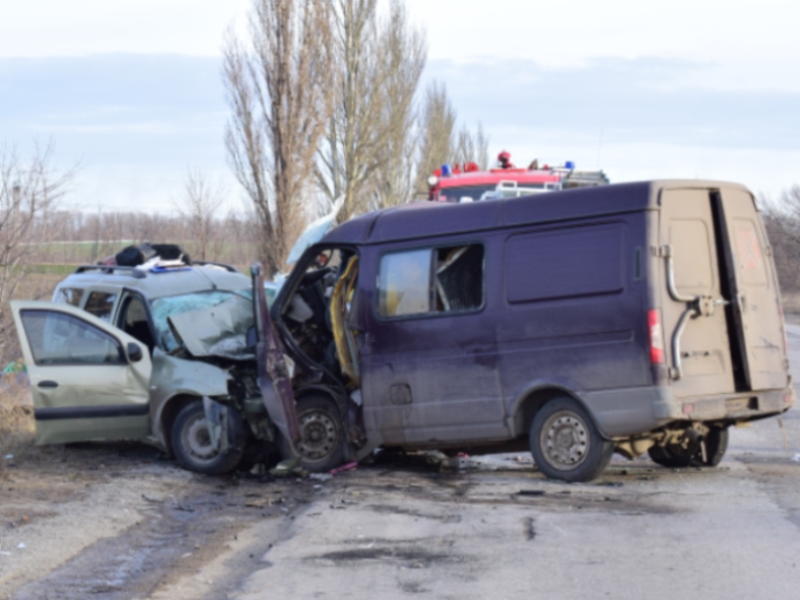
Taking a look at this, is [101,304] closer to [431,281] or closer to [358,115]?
[431,281]

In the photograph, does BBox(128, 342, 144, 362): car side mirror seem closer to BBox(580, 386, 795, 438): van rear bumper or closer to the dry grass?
the dry grass

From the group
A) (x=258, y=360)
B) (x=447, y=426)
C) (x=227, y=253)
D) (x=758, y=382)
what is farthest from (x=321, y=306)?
(x=227, y=253)

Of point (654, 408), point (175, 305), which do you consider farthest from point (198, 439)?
point (654, 408)

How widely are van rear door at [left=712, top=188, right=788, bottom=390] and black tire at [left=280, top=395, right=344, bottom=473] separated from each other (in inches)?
140

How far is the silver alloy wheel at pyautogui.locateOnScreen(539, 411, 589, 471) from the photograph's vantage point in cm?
909

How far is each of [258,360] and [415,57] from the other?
32.1 metres

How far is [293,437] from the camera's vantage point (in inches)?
396

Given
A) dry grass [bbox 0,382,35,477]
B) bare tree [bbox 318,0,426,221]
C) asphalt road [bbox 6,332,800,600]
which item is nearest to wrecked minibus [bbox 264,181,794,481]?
asphalt road [bbox 6,332,800,600]

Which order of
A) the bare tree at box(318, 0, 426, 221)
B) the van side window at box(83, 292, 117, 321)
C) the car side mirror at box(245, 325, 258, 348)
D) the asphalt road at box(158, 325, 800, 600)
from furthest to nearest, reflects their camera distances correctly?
1. the bare tree at box(318, 0, 426, 221)
2. the van side window at box(83, 292, 117, 321)
3. the car side mirror at box(245, 325, 258, 348)
4. the asphalt road at box(158, 325, 800, 600)

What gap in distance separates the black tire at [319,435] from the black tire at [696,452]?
277cm

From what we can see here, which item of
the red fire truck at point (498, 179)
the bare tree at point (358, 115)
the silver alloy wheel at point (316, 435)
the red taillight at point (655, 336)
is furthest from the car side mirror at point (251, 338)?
the bare tree at point (358, 115)

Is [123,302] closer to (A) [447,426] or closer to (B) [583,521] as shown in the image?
(A) [447,426]

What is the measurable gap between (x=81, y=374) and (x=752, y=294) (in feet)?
19.2

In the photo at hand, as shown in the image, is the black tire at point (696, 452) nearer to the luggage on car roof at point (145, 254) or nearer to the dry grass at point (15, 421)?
the luggage on car roof at point (145, 254)
